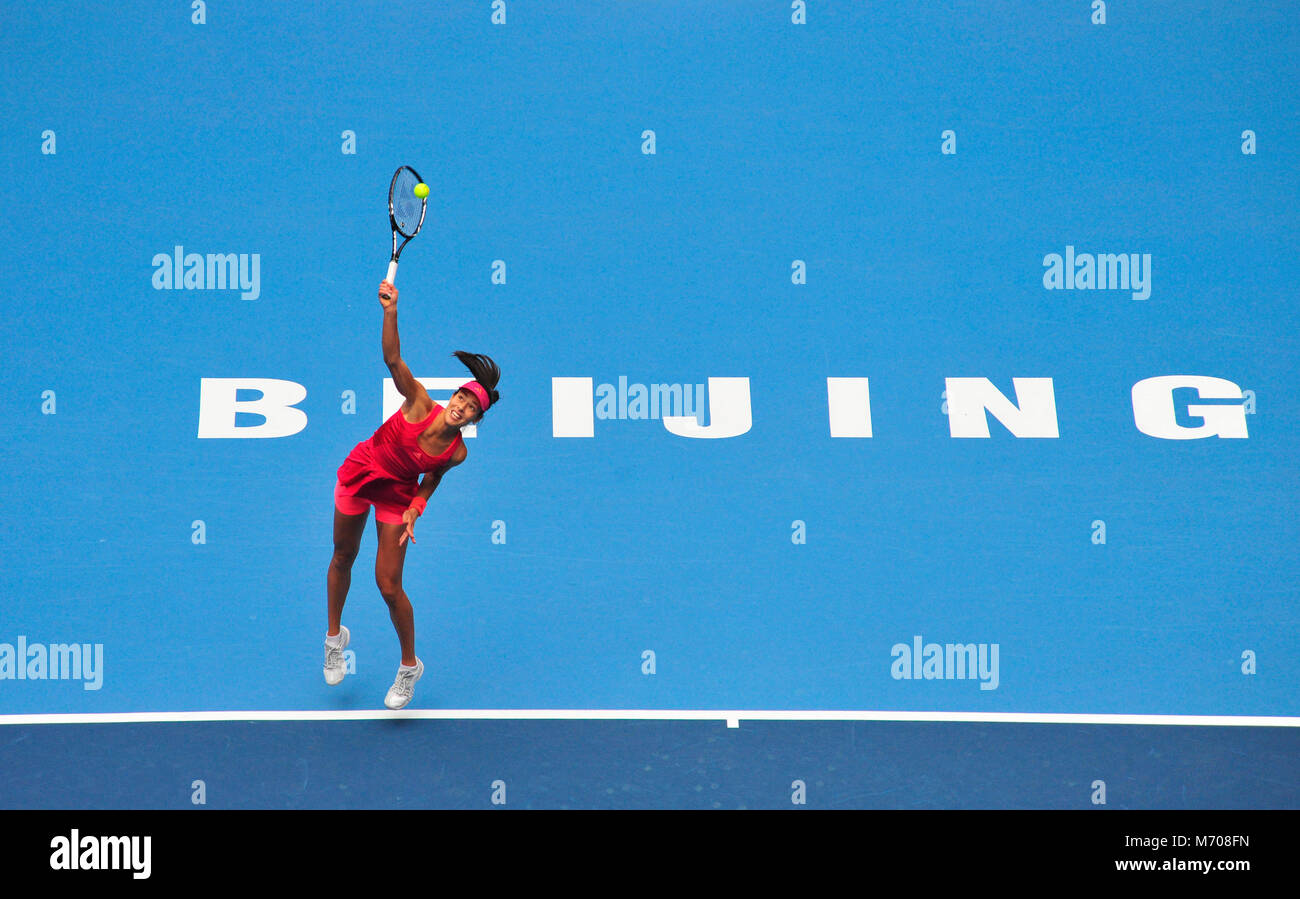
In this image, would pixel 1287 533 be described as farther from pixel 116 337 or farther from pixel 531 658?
pixel 116 337

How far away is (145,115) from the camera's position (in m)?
8.73

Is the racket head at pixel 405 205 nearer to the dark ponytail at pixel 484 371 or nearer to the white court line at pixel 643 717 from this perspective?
the dark ponytail at pixel 484 371

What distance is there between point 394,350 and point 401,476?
0.72 metres

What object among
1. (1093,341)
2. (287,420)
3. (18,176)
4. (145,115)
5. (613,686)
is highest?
(145,115)

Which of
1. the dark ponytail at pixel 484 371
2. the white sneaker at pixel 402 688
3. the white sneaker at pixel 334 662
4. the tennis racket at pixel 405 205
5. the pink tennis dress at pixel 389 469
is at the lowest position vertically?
the white sneaker at pixel 402 688

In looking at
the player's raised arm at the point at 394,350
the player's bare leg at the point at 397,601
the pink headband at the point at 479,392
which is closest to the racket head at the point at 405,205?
the player's raised arm at the point at 394,350

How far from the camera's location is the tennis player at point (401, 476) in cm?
538

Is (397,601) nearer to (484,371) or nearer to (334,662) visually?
(334,662)

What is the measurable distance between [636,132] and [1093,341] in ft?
12.8

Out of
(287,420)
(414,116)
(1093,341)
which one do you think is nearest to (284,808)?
(287,420)

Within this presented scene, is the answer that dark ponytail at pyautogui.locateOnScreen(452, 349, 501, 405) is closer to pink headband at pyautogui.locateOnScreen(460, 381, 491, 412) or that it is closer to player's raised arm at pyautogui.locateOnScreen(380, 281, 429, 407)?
pink headband at pyautogui.locateOnScreen(460, 381, 491, 412)

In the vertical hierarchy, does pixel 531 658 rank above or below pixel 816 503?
below

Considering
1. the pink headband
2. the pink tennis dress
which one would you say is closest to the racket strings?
the pink headband

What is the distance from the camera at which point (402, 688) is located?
227 inches
